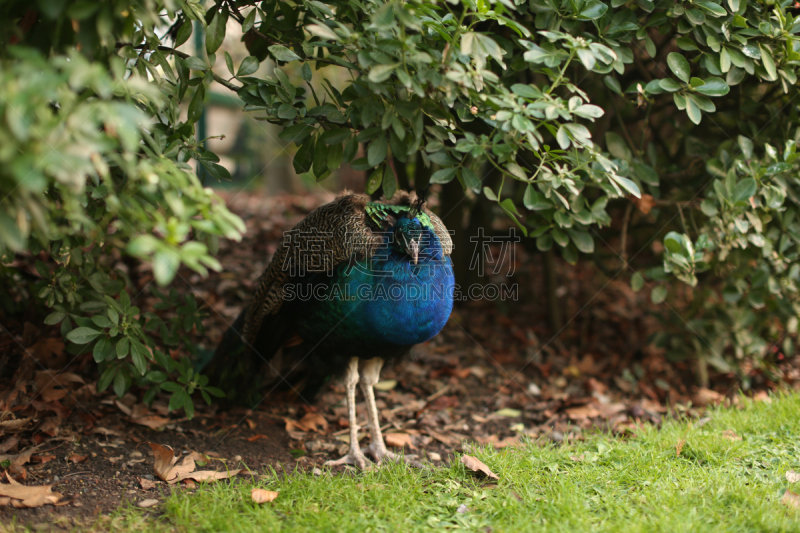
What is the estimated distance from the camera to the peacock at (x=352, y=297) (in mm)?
2914

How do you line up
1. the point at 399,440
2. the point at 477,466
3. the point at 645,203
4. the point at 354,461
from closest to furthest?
the point at 477,466 → the point at 354,461 → the point at 399,440 → the point at 645,203

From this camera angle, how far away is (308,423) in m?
3.71

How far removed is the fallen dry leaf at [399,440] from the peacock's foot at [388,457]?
15 centimetres

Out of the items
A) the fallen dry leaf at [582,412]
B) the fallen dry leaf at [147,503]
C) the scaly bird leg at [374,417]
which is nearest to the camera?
the fallen dry leaf at [147,503]

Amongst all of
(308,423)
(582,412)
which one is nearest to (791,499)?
(582,412)

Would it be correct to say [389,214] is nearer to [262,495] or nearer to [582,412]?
[262,495]

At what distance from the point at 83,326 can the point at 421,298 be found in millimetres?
1753

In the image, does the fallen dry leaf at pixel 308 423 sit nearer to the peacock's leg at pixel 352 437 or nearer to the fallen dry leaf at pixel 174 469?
the peacock's leg at pixel 352 437

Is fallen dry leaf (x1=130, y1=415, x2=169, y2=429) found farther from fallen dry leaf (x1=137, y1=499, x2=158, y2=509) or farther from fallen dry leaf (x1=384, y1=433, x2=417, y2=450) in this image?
fallen dry leaf (x1=384, y1=433, x2=417, y2=450)

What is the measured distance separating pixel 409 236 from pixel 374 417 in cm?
119

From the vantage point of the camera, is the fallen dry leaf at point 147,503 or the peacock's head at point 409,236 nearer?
the fallen dry leaf at point 147,503

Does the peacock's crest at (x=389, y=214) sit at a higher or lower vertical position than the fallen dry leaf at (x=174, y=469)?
higher

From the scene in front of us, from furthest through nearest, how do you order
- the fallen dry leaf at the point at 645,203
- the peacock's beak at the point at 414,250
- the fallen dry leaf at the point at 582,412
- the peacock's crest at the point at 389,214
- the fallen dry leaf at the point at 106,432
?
1. the fallen dry leaf at the point at 582,412
2. the fallen dry leaf at the point at 645,203
3. the fallen dry leaf at the point at 106,432
4. the peacock's crest at the point at 389,214
5. the peacock's beak at the point at 414,250

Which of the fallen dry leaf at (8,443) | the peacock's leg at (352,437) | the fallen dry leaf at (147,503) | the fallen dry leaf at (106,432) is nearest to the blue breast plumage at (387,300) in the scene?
the peacock's leg at (352,437)
